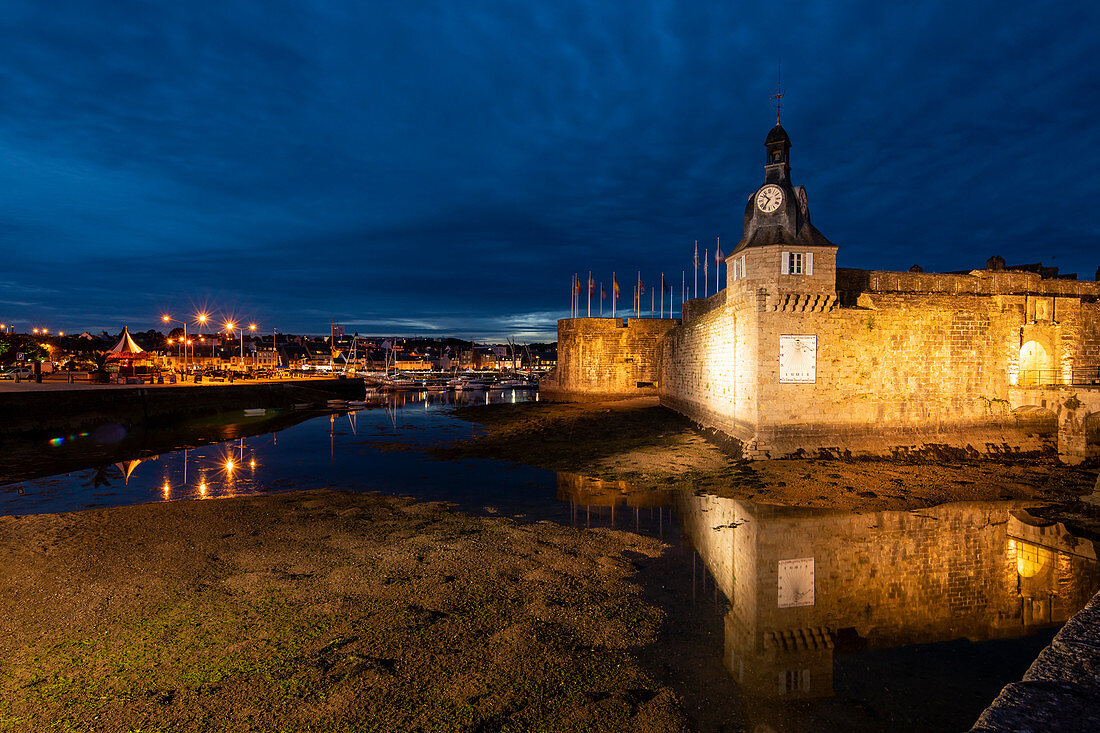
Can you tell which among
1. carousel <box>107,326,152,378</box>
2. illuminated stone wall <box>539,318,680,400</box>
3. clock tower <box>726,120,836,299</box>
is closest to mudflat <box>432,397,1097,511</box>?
clock tower <box>726,120,836,299</box>

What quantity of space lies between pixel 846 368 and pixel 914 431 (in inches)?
136

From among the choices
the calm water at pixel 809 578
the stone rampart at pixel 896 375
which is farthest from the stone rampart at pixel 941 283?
the calm water at pixel 809 578

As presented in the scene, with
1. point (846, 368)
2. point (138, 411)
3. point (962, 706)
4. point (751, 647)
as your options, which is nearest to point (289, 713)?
point (751, 647)

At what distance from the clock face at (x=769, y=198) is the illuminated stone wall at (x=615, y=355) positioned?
68.7 feet

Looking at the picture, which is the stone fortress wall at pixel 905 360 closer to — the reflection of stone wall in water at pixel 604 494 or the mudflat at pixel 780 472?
the mudflat at pixel 780 472

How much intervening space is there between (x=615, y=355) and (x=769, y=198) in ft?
72.2

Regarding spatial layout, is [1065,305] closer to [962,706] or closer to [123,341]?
[962,706]

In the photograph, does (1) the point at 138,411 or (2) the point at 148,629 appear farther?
(1) the point at 138,411

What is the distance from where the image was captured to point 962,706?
5.36 metres

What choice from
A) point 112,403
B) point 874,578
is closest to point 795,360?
point 874,578

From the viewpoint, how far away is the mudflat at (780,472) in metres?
13.6

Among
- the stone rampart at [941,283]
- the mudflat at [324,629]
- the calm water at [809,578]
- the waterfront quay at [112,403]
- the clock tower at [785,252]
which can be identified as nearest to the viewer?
the mudflat at [324,629]

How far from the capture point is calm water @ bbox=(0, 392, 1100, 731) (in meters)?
5.61

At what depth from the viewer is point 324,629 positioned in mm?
6535
